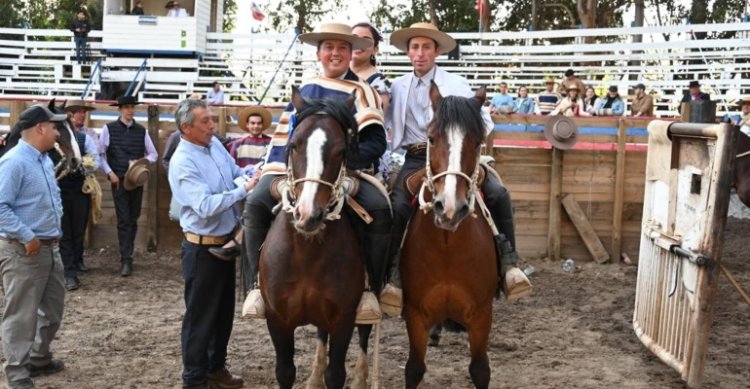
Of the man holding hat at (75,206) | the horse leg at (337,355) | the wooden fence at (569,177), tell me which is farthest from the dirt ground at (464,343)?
the horse leg at (337,355)

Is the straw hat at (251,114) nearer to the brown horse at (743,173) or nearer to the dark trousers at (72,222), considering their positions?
the dark trousers at (72,222)

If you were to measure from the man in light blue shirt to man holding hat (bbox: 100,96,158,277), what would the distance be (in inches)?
185

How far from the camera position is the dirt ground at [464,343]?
640 cm

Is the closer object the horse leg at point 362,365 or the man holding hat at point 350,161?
the man holding hat at point 350,161

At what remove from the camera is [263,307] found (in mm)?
4969

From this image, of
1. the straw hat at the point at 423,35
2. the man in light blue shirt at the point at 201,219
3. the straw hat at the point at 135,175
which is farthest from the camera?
the straw hat at the point at 135,175

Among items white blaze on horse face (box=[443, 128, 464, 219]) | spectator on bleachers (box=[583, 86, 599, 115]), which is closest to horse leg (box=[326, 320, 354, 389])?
white blaze on horse face (box=[443, 128, 464, 219])

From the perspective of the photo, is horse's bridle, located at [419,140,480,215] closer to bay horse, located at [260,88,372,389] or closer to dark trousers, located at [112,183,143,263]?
bay horse, located at [260,88,372,389]

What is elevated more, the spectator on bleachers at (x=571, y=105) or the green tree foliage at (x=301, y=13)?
the green tree foliage at (x=301, y=13)

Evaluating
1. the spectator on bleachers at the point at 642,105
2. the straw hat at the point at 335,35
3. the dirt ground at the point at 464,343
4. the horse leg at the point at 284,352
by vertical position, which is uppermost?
the spectator on bleachers at the point at 642,105

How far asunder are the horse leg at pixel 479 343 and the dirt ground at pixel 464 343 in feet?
4.21

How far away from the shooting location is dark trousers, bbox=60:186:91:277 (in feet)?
31.4

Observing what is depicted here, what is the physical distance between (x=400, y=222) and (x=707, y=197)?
2344 millimetres

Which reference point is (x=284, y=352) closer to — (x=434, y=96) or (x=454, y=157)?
(x=454, y=157)
